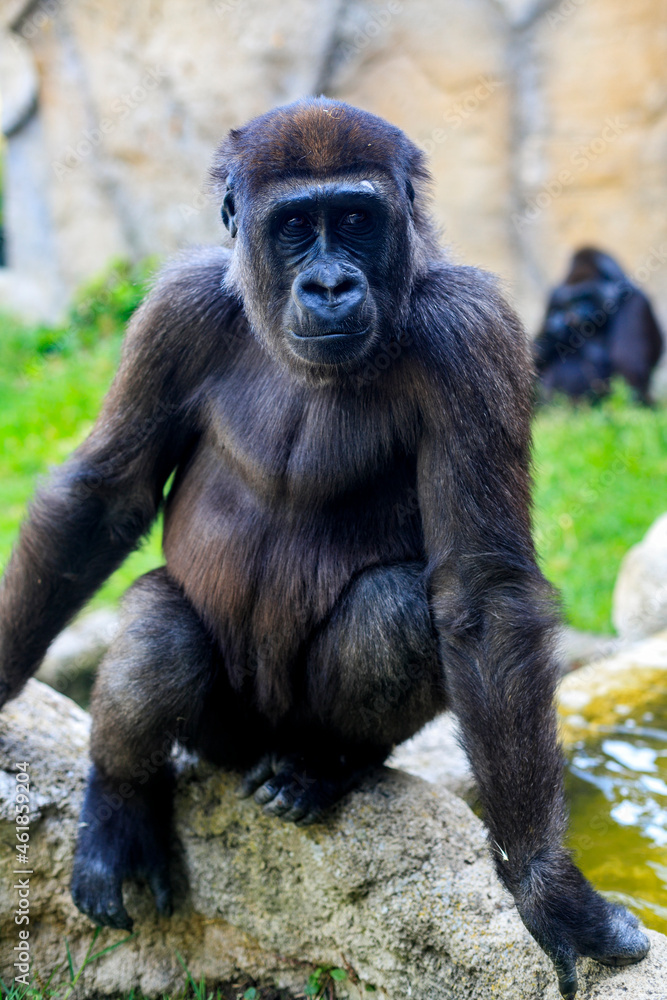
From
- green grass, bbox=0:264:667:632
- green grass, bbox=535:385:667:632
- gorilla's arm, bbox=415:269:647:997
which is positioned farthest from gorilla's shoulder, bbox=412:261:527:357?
green grass, bbox=535:385:667:632

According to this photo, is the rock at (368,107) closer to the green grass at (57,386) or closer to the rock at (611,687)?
the green grass at (57,386)

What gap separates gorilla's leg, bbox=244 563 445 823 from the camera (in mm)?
3336

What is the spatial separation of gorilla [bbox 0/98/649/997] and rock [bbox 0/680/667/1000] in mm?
126

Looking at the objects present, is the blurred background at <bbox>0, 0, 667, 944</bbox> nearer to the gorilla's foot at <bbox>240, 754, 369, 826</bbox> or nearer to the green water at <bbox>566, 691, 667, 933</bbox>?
the green water at <bbox>566, 691, 667, 933</bbox>

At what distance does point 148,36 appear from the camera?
1295 cm

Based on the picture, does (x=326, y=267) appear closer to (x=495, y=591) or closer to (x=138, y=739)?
(x=495, y=591)

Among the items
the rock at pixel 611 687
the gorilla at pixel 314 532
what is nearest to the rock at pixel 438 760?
the rock at pixel 611 687

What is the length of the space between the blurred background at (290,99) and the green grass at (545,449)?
0.21 ft

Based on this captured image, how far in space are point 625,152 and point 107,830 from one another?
41.5ft

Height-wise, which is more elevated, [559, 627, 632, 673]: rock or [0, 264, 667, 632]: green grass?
[0, 264, 667, 632]: green grass

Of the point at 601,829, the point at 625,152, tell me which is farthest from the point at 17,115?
the point at 601,829

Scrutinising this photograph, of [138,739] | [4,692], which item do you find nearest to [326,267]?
[138,739]

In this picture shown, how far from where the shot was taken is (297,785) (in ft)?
11.7

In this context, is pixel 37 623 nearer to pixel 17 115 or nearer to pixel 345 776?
pixel 345 776
